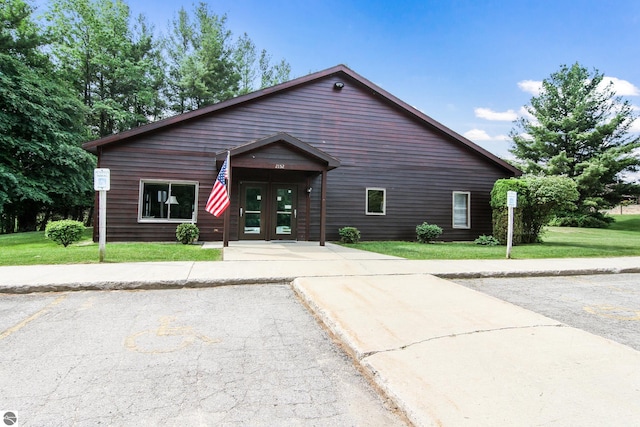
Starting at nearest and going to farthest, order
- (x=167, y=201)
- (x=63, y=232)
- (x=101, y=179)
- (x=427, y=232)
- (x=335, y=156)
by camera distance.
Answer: (x=101, y=179), (x=63, y=232), (x=167, y=201), (x=427, y=232), (x=335, y=156)

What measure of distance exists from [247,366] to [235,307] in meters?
1.75

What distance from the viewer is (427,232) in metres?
13.2

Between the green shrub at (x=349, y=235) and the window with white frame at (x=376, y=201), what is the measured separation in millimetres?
1533

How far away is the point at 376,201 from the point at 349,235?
2270mm

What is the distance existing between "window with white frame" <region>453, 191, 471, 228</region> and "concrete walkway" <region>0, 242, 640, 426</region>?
8.39 meters

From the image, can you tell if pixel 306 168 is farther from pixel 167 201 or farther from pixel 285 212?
pixel 167 201

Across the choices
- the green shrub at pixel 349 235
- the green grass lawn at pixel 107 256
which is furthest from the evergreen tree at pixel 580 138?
the green grass lawn at pixel 107 256

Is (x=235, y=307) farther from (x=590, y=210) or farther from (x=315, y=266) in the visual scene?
(x=590, y=210)

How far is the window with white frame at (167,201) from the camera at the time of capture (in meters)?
11.5

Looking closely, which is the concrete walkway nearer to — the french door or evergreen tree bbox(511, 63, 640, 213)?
the french door

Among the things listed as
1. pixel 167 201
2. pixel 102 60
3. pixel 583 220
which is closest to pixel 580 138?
pixel 583 220

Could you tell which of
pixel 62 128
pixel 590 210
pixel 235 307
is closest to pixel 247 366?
pixel 235 307

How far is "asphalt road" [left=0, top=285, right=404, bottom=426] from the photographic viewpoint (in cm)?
201

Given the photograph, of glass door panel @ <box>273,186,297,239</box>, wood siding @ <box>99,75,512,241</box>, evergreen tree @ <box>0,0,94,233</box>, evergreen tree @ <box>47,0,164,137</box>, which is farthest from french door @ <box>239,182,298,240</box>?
evergreen tree @ <box>47,0,164,137</box>
